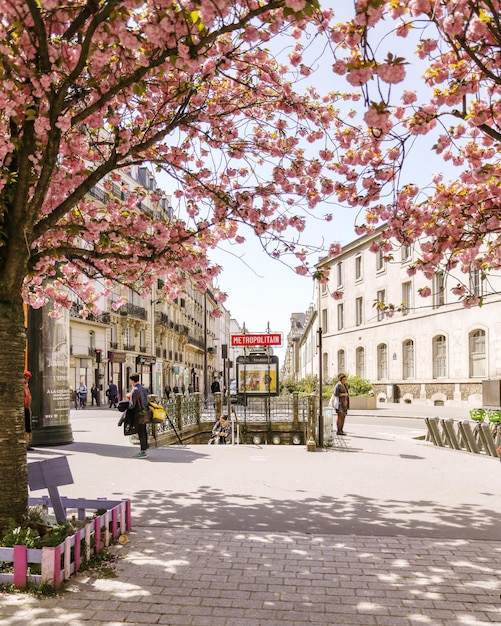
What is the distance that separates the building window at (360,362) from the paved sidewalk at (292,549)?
3494cm

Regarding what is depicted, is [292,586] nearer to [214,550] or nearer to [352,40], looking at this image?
[214,550]

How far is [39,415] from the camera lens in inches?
536

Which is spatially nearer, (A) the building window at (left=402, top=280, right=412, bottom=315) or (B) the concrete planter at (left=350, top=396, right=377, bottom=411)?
(B) the concrete planter at (left=350, top=396, right=377, bottom=411)

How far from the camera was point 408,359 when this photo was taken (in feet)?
129

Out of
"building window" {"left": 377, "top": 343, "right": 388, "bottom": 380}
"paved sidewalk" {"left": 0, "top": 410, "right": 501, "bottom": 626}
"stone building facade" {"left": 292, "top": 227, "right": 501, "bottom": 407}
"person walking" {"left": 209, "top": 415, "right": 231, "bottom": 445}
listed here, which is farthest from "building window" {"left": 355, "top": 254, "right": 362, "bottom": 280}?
"paved sidewalk" {"left": 0, "top": 410, "right": 501, "bottom": 626}

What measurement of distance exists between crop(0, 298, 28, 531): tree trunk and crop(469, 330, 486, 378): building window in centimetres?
2918

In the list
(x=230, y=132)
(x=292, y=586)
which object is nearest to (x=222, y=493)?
(x=292, y=586)

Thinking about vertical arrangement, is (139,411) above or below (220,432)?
above

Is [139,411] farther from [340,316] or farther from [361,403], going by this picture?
[340,316]

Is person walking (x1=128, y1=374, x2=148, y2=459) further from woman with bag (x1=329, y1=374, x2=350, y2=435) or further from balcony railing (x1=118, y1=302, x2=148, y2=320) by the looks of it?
balcony railing (x1=118, y1=302, x2=148, y2=320)

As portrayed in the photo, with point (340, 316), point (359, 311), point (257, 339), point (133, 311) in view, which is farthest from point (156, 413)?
point (340, 316)

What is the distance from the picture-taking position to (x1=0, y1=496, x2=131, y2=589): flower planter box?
178 inches

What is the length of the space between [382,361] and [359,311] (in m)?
5.19

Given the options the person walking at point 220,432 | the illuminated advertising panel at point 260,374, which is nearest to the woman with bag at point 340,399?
the person walking at point 220,432
